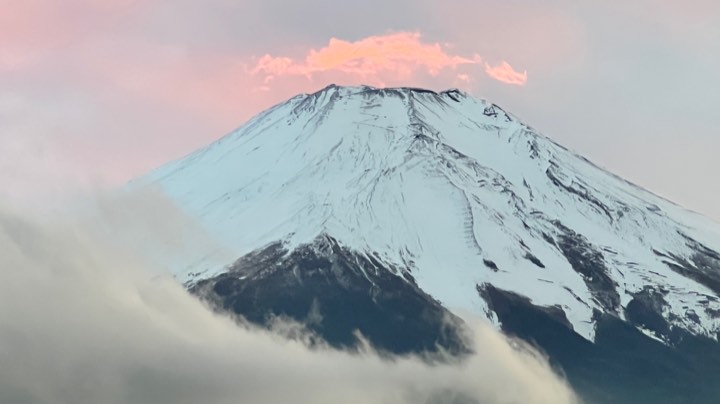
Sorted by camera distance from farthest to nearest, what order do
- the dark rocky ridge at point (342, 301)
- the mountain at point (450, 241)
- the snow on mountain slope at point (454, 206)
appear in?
1. the snow on mountain slope at point (454, 206)
2. the mountain at point (450, 241)
3. the dark rocky ridge at point (342, 301)

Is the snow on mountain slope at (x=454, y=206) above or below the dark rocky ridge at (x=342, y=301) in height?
above

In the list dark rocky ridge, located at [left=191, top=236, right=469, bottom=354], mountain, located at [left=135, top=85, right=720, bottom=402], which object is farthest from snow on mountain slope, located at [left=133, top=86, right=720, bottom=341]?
dark rocky ridge, located at [left=191, top=236, right=469, bottom=354]

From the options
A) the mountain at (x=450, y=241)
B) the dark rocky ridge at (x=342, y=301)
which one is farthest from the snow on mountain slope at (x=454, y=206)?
the dark rocky ridge at (x=342, y=301)

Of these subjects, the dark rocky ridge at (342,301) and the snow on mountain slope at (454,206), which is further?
the snow on mountain slope at (454,206)

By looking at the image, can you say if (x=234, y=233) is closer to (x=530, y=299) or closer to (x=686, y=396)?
(x=530, y=299)

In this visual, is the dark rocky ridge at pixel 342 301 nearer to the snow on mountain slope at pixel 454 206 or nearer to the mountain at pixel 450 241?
the mountain at pixel 450 241

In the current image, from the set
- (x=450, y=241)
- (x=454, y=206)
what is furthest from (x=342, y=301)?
(x=454, y=206)

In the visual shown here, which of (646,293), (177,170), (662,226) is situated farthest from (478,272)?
(177,170)
